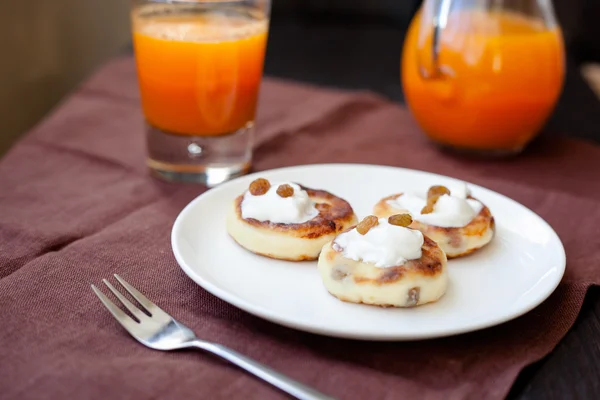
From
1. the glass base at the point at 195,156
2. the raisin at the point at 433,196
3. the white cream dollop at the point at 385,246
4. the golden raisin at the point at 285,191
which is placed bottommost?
the glass base at the point at 195,156

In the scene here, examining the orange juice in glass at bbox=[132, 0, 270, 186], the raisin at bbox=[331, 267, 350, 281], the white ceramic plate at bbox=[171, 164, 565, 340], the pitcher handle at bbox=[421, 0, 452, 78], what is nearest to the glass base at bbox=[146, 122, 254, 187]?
the orange juice in glass at bbox=[132, 0, 270, 186]

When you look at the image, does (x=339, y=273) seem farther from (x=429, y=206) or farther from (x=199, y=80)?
(x=199, y=80)

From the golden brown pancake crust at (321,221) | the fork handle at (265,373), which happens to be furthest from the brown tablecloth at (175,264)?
the golden brown pancake crust at (321,221)

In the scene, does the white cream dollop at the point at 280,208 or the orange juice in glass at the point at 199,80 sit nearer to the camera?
the white cream dollop at the point at 280,208

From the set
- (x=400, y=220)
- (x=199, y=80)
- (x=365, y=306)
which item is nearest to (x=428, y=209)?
(x=400, y=220)

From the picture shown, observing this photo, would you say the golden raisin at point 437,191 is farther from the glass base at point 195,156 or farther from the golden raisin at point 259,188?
the glass base at point 195,156

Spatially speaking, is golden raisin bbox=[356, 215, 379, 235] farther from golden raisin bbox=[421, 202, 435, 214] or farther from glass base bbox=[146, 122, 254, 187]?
glass base bbox=[146, 122, 254, 187]

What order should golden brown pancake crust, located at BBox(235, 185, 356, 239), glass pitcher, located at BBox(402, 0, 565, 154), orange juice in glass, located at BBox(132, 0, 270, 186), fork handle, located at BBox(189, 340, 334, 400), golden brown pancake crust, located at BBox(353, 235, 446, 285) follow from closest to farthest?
fork handle, located at BBox(189, 340, 334, 400) < golden brown pancake crust, located at BBox(353, 235, 446, 285) < golden brown pancake crust, located at BBox(235, 185, 356, 239) < orange juice in glass, located at BBox(132, 0, 270, 186) < glass pitcher, located at BBox(402, 0, 565, 154)
